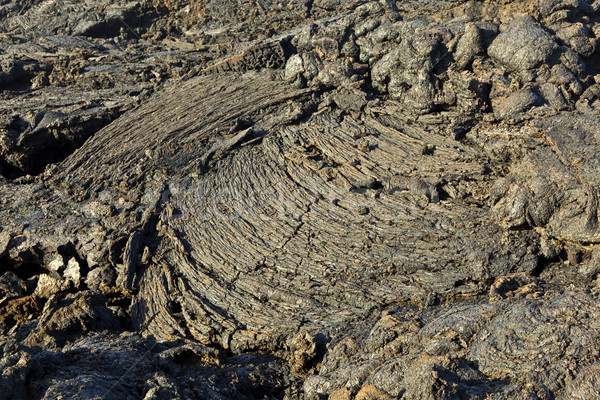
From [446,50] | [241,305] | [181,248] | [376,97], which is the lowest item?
[241,305]

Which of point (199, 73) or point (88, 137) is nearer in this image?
point (88, 137)

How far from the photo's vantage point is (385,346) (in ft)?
24.3

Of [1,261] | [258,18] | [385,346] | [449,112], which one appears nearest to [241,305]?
[385,346]

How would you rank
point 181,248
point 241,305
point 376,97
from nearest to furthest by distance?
point 241,305
point 181,248
point 376,97

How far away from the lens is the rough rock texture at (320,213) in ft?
22.7

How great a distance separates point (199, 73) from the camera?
12906mm

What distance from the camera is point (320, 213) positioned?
384 inches

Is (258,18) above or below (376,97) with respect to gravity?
above

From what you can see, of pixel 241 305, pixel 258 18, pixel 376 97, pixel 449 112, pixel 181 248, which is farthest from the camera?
pixel 258 18

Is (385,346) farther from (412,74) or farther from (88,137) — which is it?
(88,137)

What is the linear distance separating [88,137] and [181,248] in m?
4.24

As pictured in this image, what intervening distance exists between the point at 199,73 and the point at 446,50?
5.86 m

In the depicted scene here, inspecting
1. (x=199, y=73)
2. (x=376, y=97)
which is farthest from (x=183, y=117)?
(x=376, y=97)

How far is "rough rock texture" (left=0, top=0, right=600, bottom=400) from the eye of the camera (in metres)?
6.91
